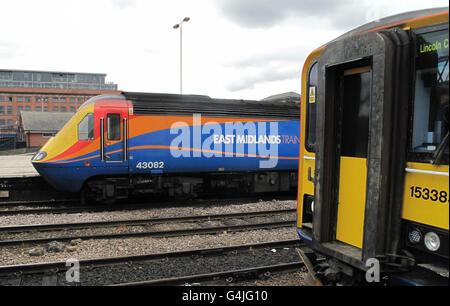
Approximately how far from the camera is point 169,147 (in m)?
10.5

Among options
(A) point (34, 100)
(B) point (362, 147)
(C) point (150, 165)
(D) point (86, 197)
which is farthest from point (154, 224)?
(A) point (34, 100)

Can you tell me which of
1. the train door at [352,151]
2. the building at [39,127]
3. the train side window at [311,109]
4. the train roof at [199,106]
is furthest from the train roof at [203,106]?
the building at [39,127]

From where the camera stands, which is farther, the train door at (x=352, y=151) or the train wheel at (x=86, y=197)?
the train wheel at (x=86, y=197)

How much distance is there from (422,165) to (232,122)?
28.1 ft

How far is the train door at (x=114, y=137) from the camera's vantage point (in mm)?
9938

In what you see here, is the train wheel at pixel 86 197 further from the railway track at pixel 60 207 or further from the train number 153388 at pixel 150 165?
the train number 153388 at pixel 150 165

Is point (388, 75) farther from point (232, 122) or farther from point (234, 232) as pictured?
point (232, 122)

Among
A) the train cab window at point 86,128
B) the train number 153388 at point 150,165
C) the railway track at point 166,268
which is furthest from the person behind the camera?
the train number 153388 at point 150,165

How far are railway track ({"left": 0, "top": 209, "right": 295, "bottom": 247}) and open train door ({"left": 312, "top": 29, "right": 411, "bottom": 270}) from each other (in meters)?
4.35

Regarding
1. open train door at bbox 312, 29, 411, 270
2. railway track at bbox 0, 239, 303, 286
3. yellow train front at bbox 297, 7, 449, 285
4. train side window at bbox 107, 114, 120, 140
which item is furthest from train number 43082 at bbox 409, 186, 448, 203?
train side window at bbox 107, 114, 120, 140

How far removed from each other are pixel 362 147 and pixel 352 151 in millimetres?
135

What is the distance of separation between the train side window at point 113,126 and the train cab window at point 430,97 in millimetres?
8729

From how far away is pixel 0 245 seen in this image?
6.46m

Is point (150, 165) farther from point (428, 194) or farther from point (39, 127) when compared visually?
point (39, 127)
